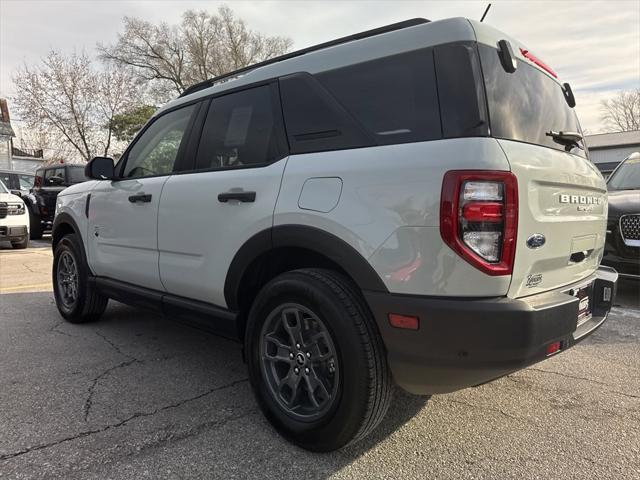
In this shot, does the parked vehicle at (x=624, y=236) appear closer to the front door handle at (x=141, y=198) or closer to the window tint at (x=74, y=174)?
the front door handle at (x=141, y=198)

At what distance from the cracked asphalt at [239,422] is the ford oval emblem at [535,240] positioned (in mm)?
1048

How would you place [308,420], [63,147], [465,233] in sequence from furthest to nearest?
1. [63,147]
2. [308,420]
3. [465,233]

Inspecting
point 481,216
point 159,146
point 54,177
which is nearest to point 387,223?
point 481,216

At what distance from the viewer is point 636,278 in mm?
5207

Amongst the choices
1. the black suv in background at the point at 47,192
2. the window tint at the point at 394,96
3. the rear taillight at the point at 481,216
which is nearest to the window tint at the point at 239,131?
the window tint at the point at 394,96

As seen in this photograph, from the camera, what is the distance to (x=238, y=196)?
271cm

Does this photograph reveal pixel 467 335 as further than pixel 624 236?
No

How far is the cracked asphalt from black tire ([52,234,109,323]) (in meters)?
0.57

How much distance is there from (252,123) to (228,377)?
171 cm

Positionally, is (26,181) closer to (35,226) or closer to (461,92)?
(35,226)

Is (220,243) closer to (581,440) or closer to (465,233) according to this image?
(465,233)

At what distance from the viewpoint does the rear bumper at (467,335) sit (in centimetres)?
190

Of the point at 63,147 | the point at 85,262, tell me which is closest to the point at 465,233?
the point at 85,262

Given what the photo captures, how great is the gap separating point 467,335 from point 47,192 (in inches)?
537
